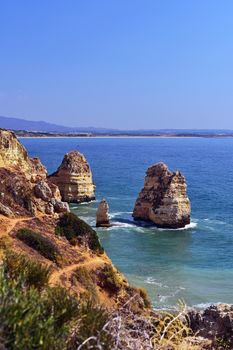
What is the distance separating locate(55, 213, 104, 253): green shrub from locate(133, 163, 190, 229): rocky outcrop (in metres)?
35.6

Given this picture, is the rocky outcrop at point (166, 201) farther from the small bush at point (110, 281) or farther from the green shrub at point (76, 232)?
the small bush at point (110, 281)

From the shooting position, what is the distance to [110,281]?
104 feet

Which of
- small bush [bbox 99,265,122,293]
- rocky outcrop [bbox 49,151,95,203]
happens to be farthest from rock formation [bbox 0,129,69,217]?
rocky outcrop [bbox 49,151,95,203]

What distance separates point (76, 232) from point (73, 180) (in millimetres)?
54916

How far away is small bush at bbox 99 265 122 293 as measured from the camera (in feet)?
104

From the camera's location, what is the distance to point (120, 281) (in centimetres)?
3209

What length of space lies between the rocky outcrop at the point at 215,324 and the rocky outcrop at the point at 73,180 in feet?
235

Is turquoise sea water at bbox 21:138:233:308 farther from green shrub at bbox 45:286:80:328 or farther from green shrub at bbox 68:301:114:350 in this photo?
green shrub at bbox 68:301:114:350

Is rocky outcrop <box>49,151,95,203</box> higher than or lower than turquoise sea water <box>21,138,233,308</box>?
higher

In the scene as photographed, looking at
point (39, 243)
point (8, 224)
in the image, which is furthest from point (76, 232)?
point (8, 224)

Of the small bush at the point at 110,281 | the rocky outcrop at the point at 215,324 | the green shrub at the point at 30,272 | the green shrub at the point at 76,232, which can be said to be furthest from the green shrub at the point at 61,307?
the green shrub at the point at 76,232

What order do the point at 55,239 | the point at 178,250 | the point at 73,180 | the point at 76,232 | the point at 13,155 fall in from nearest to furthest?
the point at 55,239 < the point at 76,232 < the point at 13,155 < the point at 178,250 < the point at 73,180

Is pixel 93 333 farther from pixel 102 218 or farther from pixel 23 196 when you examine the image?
→ pixel 102 218

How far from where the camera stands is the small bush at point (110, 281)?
104 feet
